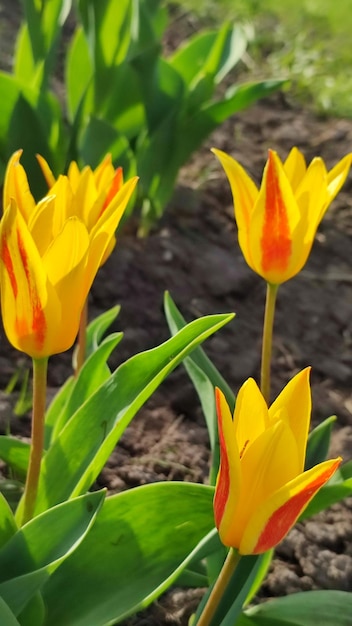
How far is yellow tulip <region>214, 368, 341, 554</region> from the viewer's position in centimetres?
68

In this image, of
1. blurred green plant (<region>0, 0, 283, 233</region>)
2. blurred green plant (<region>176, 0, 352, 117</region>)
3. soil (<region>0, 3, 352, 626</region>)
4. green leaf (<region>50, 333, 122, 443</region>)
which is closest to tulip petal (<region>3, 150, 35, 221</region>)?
green leaf (<region>50, 333, 122, 443</region>)

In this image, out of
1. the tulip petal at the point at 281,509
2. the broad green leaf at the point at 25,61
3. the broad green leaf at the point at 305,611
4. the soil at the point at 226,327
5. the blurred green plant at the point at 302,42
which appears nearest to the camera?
the tulip petal at the point at 281,509

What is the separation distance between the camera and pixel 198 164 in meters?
2.70

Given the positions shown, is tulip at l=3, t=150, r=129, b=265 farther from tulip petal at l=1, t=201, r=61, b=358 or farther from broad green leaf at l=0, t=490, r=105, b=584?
broad green leaf at l=0, t=490, r=105, b=584

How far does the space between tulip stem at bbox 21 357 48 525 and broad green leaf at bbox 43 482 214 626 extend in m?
0.09

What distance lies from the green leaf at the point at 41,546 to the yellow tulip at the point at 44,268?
16 centimetres

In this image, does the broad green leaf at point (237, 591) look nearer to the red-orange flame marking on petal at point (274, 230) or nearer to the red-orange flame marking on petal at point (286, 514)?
the red-orange flame marking on petal at point (286, 514)

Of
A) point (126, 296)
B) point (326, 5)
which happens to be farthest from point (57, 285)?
point (326, 5)

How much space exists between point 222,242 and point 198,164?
1.46 feet

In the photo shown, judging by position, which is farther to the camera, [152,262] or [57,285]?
[152,262]

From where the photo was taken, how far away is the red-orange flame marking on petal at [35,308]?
0.79 m

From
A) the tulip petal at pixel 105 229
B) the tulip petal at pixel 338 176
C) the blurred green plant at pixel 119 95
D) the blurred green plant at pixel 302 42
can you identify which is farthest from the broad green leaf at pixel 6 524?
the blurred green plant at pixel 302 42

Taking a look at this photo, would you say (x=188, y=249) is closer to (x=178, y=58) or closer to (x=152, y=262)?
(x=152, y=262)

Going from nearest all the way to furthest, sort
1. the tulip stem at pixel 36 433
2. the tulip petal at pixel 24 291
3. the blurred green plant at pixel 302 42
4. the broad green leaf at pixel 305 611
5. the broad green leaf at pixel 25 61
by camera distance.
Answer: the tulip petal at pixel 24 291 < the tulip stem at pixel 36 433 < the broad green leaf at pixel 305 611 < the broad green leaf at pixel 25 61 < the blurred green plant at pixel 302 42
